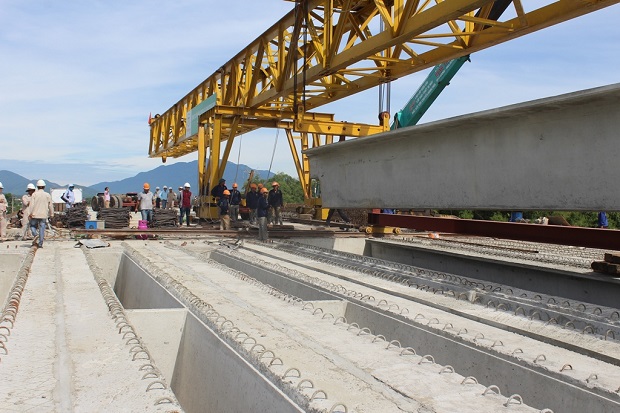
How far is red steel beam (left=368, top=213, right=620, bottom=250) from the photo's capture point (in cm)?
639

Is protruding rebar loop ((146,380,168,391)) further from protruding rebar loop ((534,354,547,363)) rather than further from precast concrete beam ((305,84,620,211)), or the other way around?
precast concrete beam ((305,84,620,211))

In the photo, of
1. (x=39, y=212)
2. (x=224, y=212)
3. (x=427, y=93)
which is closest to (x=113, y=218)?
(x=224, y=212)

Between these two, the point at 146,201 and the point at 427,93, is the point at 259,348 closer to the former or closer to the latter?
the point at 146,201

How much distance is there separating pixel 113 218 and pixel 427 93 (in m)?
9.90

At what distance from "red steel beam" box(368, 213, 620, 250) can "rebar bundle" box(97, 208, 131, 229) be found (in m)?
9.01

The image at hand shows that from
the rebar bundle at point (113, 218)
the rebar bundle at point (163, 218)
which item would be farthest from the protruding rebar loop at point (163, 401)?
the rebar bundle at point (163, 218)

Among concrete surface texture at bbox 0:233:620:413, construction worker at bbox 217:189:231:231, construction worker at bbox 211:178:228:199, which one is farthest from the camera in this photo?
construction worker at bbox 211:178:228:199

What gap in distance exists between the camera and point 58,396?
300 cm

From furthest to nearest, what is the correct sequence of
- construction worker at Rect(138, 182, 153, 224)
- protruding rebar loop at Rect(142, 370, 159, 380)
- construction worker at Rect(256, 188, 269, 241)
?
construction worker at Rect(138, 182, 153, 224) < construction worker at Rect(256, 188, 269, 241) < protruding rebar loop at Rect(142, 370, 159, 380)

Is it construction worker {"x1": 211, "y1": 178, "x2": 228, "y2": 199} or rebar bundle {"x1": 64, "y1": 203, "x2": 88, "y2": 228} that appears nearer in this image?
rebar bundle {"x1": 64, "y1": 203, "x2": 88, "y2": 228}

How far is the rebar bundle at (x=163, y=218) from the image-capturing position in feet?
54.7

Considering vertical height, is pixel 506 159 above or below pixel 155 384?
above

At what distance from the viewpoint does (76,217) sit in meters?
16.1

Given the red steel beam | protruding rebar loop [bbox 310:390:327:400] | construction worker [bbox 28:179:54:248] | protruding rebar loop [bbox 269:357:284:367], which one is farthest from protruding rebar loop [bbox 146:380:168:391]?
construction worker [bbox 28:179:54:248]
